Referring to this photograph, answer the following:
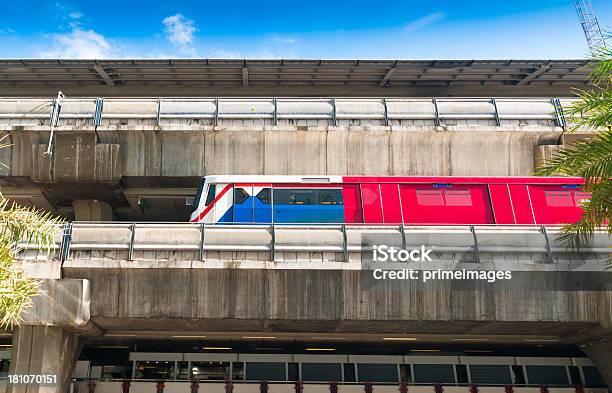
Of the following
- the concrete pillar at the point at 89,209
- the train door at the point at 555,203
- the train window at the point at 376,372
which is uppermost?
the concrete pillar at the point at 89,209

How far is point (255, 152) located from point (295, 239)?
6.01 m

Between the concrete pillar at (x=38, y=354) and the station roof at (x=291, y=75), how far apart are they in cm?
1404

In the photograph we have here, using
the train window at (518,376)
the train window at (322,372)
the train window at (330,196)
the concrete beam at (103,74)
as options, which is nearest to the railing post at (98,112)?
the concrete beam at (103,74)

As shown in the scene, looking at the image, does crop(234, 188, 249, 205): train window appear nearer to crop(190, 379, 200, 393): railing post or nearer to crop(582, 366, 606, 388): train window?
crop(190, 379, 200, 393): railing post

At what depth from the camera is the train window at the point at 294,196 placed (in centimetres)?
1788

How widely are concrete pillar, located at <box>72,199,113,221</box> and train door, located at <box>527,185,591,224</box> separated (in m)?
18.0

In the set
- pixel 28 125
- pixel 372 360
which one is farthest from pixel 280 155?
pixel 28 125

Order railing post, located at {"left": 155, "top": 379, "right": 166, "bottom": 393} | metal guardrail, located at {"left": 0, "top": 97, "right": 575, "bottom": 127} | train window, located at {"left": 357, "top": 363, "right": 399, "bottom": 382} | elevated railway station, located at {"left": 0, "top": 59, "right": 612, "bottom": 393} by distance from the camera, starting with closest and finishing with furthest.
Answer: elevated railway station, located at {"left": 0, "top": 59, "right": 612, "bottom": 393} < railing post, located at {"left": 155, "top": 379, "right": 166, "bottom": 393} < train window, located at {"left": 357, "top": 363, "right": 399, "bottom": 382} < metal guardrail, located at {"left": 0, "top": 97, "right": 575, "bottom": 127}

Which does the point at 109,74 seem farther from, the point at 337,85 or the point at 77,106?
the point at 337,85

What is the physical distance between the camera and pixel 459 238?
14.4 meters

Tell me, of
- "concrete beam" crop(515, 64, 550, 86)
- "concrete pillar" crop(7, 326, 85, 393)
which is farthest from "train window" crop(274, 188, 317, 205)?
"concrete beam" crop(515, 64, 550, 86)

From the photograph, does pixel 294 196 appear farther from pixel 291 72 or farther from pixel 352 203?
pixel 291 72

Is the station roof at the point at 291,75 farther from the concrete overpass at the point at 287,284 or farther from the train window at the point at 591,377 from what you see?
the train window at the point at 591,377

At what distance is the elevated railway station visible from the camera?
14031 millimetres
